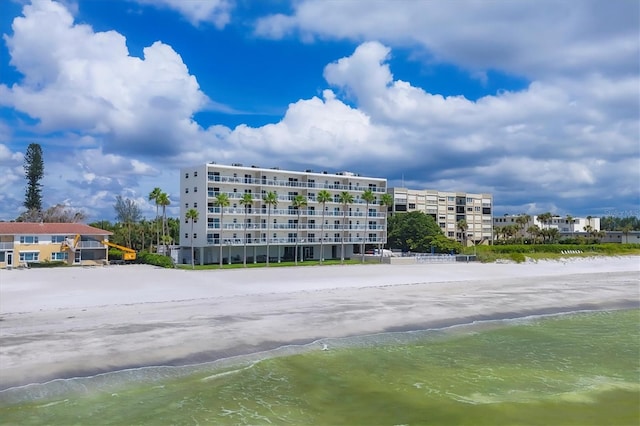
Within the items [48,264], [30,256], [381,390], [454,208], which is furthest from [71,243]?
[454,208]

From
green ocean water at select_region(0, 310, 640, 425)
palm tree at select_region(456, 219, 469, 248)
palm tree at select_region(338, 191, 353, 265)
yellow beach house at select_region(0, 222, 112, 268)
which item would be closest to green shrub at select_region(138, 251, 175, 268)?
yellow beach house at select_region(0, 222, 112, 268)

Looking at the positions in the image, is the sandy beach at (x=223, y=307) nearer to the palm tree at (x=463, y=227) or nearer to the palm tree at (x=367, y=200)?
the palm tree at (x=367, y=200)

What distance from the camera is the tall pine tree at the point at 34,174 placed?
82500 millimetres

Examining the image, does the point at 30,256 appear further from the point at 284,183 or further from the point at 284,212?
the point at 284,183

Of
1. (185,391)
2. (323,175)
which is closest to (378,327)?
(185,391)

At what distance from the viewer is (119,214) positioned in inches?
4058

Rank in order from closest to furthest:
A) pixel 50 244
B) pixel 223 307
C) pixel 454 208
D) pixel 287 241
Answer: pixel 223 307
pixel 50 244
pixel 287 241
pixel 454 208

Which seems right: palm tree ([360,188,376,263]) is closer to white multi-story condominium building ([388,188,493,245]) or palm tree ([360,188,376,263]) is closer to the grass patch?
the grass patch

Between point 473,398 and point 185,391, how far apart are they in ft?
30.2

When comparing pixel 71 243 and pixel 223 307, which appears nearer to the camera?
pixel 223 307

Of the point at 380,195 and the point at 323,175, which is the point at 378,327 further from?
the point at 380,195

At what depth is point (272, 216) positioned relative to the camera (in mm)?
69562

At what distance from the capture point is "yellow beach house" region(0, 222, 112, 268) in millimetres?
53344

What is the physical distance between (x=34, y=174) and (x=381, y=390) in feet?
274
